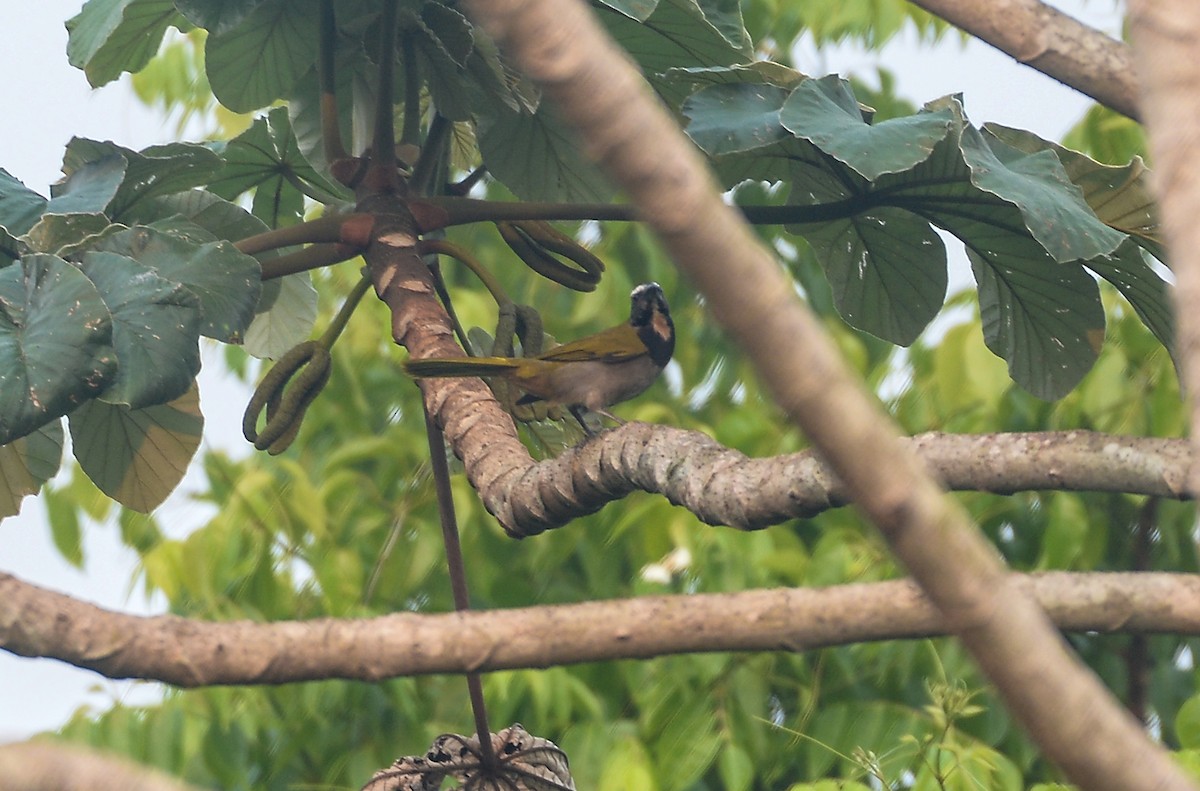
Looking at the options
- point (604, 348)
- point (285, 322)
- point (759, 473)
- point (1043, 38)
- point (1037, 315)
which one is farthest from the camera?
point (285, 322)

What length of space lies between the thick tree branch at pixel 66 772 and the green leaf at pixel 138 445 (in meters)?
1.03

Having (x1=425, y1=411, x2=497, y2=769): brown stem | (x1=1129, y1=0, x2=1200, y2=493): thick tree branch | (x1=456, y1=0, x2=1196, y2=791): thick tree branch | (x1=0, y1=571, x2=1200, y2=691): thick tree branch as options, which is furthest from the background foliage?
(x1=456, y1=0, x2=1196, y2=791): thick tree branch

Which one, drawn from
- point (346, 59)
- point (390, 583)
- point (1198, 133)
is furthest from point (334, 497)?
point (1198, 133)

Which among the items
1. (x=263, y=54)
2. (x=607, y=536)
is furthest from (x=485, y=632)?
(x=607, y=536)

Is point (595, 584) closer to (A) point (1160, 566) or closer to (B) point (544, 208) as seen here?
(A) point (1160, 566)

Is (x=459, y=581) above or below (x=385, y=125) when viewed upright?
below

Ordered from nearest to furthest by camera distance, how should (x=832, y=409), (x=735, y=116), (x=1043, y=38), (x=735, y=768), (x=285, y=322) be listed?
(x=832, y=409) < (x=1043, y=38) < (x=735, y=116) < (x=285, y=322) < (x=735, y=768)

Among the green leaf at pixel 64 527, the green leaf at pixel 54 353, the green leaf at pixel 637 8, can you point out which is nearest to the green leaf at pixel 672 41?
the green leaf at pixel 637 8

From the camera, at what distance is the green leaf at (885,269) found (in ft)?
5.33

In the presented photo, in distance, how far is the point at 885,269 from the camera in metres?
1.68

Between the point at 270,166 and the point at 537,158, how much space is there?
381 millimetres

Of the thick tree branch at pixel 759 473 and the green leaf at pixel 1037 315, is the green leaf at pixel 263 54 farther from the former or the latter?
the green leaf at pixel 1037 315

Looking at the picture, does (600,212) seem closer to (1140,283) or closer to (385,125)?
(385,125)

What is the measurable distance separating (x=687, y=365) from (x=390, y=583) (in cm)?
100
